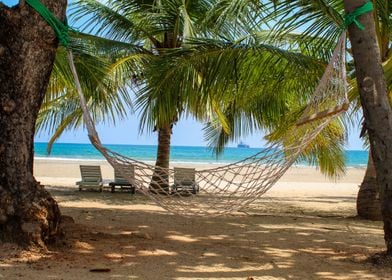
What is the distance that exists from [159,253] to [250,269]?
68cm

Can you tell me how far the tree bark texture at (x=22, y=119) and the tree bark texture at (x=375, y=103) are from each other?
2107 millimetres

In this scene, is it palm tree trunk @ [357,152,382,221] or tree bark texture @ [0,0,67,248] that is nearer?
tree bark texture @ [0,0,67,248]

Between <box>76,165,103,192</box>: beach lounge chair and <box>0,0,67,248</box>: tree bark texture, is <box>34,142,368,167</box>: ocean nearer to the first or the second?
<box>76,165,103,192</box>: beach lounge chair

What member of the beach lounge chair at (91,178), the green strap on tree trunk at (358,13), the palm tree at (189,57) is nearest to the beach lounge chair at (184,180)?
the palm tree at (189,57)

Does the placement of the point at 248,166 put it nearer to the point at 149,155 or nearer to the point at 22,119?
the point at 22,119

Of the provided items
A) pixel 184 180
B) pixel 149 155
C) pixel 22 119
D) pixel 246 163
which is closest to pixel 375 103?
pixel 246 163

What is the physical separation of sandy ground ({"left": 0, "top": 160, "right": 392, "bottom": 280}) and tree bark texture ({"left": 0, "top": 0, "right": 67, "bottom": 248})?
164mm

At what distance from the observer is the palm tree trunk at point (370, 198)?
593 cm

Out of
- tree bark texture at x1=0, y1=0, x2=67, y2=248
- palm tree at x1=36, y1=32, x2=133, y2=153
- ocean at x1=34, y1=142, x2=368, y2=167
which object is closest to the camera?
tree bark texture at x1=0, y1=0, x2=67, y2=248

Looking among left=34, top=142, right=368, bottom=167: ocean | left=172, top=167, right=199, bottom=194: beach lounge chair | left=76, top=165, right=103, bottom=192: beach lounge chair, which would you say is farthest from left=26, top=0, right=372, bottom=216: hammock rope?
left=34, top=142, right=368, bottom=167: ocean

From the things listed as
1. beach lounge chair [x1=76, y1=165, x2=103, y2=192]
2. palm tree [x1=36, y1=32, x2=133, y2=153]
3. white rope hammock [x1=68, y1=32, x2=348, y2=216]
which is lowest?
beach lounge chair [x1=76, y1=165, x2=103, y2=192]

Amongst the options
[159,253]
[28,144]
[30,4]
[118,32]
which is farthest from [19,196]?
[118,32]

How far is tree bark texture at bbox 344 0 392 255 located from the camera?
3197 mm

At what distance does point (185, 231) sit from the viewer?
175 inches
